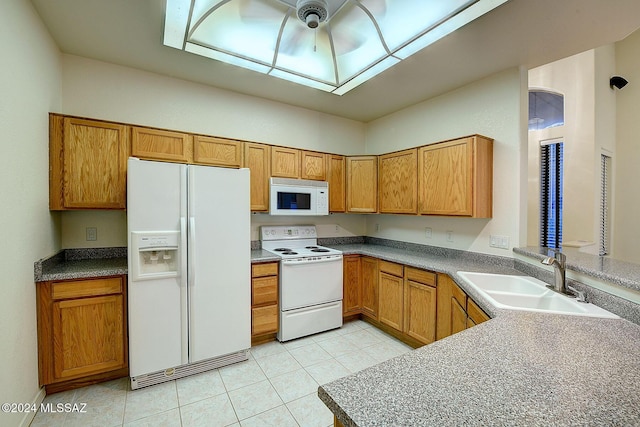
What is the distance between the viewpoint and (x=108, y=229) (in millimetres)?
2605

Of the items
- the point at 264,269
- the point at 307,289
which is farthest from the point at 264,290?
the point at 307,289

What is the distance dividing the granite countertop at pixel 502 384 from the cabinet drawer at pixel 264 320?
6.72ft

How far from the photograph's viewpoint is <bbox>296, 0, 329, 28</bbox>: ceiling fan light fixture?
178 centimetres

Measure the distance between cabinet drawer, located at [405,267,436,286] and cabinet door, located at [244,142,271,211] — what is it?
169 centimetres

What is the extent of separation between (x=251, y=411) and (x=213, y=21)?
2.72 meters

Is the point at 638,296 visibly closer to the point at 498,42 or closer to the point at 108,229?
the point at 498,42

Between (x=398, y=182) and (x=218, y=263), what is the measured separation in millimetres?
2212

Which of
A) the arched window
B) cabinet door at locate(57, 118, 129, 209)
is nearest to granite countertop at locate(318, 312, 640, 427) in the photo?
cabinet door at locate(57, 118, 129, 209)

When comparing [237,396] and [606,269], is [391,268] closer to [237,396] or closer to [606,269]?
[606,269]

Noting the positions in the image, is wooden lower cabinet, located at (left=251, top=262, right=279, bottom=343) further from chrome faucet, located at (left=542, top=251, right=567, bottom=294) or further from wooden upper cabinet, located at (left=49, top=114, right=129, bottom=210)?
chrome faucet, located at (left=542, top=251, right=567, bottom=294)

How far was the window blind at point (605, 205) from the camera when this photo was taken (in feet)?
14.5

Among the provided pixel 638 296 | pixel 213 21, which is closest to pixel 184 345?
pixel 213 21

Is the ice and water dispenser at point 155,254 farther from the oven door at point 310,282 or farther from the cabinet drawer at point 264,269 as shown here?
the oven door at point 310,282

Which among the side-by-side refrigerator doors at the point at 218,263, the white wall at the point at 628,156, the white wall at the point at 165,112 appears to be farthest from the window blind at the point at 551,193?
the side-by-side refrigerator doors at the point at 218,263
